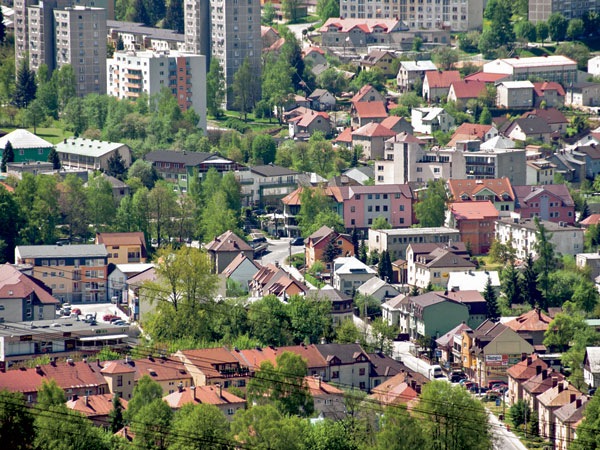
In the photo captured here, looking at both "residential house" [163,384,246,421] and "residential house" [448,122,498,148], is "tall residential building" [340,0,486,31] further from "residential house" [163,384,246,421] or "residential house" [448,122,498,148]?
"residential house" [163,384,246,421]

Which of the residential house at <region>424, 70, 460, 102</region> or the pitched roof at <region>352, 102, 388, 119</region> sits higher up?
the residential house at <region>424, 70, 460, 102</region>

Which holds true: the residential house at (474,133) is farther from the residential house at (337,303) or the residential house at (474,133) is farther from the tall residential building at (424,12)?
the tall residential building at (424,12)

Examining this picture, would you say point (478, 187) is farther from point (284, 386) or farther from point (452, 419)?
point (452, 419)

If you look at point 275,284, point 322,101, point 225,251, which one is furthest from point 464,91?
point 275,284

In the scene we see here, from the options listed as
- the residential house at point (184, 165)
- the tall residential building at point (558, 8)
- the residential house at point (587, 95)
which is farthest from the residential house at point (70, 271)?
the tall residential building at point (558, 8)

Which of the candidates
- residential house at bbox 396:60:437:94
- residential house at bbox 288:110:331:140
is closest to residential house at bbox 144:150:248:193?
residential house at bbox 288:110:331:140
